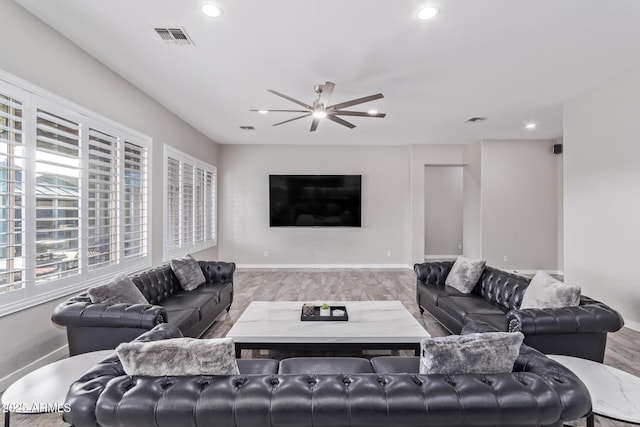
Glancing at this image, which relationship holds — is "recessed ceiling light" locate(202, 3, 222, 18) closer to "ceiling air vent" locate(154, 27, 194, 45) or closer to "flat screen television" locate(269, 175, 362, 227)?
"ceiling air vent" locate(154, 27, 194, 45)

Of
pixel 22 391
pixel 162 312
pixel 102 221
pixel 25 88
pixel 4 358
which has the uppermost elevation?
pixel 25 88

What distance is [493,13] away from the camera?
7.69ft

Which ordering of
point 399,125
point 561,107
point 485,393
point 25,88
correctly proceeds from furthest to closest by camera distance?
point 399,125 → point 561,107 → point 25,88 → point 485,393

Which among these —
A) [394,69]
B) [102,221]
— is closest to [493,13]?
[394,69]

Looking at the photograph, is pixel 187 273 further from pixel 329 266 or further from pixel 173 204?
pixel 329 266

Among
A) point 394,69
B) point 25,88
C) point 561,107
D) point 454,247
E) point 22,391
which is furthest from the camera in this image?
point 454,247

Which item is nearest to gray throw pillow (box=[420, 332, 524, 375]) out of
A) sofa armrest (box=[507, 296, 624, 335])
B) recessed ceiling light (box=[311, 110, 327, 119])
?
sofa armrest (box=[507, 296, 624, 335])

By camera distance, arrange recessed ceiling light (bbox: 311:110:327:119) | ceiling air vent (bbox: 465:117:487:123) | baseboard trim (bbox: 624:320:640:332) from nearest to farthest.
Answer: recessed ceiling light (bbox: 311:110:327:119) → baseboard trim (bbox: 624:320:640:332) → ceiling air vent (bbox: 465:117:487:123)

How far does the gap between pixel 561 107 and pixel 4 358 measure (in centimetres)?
704

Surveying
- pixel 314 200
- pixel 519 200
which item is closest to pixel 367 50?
pixel 314 200

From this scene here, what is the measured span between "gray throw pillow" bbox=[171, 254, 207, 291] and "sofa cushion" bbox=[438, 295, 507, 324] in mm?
2968

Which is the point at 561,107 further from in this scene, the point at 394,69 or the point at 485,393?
the point at 485,393

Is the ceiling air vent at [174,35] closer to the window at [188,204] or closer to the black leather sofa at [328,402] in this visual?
the window at [188,204]

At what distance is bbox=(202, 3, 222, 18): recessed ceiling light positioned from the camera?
2281mm
